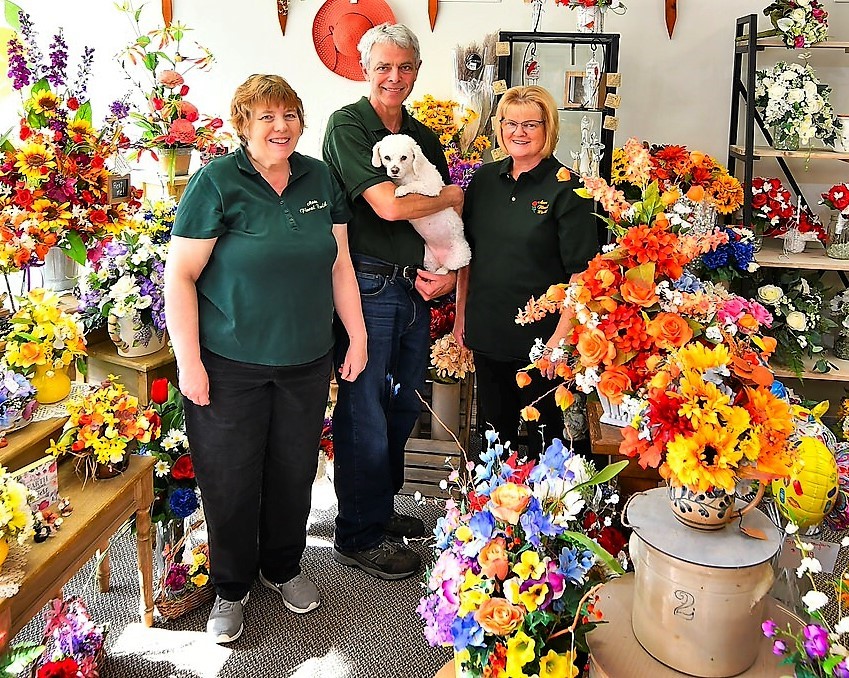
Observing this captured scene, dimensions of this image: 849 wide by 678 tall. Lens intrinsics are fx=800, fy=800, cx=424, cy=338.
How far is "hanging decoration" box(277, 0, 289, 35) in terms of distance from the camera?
3.75 metres

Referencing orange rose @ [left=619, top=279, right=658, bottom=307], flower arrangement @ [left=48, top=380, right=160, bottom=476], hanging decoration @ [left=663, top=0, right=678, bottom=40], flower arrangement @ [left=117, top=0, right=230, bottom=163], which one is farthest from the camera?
hanging decoration @ [left=663, top=0, right=678, bottom=40]

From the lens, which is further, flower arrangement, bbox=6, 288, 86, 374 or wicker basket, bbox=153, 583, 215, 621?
wicker basket, bbox=153, 583, 215, 621

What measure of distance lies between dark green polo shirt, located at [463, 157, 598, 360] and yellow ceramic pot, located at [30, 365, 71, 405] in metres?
1.17

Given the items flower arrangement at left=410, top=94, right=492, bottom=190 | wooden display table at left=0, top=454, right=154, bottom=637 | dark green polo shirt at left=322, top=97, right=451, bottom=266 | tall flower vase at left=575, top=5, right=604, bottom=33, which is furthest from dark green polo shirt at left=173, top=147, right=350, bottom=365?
tall flower vase at left=575, top=5, right=604, bottom=33

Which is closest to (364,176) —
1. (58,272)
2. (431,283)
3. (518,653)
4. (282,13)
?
(431,283)

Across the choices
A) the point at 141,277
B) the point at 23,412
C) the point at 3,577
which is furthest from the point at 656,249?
the point at 141,277

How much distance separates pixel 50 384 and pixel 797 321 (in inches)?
111

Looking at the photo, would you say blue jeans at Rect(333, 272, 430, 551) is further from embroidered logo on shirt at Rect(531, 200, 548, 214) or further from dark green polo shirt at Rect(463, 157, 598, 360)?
embroidered logo on shirt at Rect(531, 200, 548, 214)

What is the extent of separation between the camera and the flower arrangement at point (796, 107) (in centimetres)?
325

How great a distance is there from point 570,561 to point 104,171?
1.80m

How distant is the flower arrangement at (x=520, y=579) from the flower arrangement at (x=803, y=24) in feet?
8.53

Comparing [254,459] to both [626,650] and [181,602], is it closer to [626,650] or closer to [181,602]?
[181,602]

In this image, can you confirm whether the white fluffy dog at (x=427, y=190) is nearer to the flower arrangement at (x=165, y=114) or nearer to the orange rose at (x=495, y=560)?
the flower arrangement at (x=165, y=114)

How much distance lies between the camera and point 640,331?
52.6 inches
